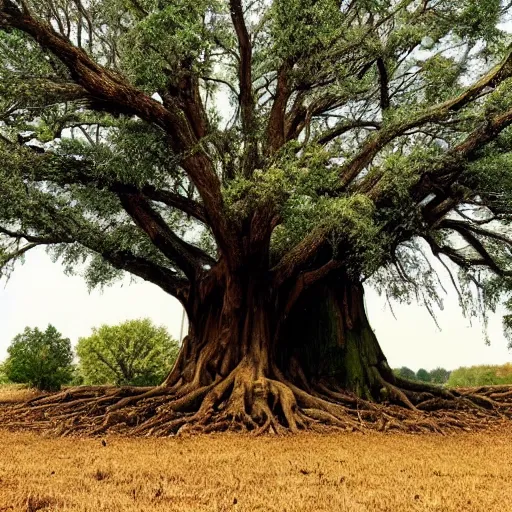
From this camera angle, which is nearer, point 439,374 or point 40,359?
point 40,359

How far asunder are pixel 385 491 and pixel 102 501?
188cm

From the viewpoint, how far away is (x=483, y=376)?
18125 millimetres

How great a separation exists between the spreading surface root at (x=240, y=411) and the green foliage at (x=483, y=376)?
8062 mm

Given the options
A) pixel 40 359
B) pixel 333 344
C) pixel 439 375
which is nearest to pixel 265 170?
pixel 333 344

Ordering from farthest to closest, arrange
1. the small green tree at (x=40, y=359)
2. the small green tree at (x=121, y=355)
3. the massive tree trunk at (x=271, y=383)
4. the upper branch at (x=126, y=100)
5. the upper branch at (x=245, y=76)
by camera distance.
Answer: the small green tree at (x=121, y=355) < the small green tree at (x=40, y=359) < the massive tree trunk at (x=271, y=383) < the upper branch at (x=245, y=76) < the upper branch at (x=126, y=100)

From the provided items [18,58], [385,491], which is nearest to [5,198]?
[18,58]

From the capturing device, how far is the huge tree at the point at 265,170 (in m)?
7.16

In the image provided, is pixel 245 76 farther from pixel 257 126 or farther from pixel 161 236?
pixel 161 236

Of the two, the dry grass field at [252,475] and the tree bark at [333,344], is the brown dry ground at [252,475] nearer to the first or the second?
the dry grass field at [252,475]

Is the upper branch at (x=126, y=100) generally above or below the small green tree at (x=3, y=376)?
above

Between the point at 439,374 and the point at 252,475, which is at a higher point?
the point at 439,374

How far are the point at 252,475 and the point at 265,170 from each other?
5131mm

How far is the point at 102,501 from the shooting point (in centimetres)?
307

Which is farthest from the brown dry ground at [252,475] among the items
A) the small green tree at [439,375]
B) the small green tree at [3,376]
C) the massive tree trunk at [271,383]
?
the small green tree at [439,375]
